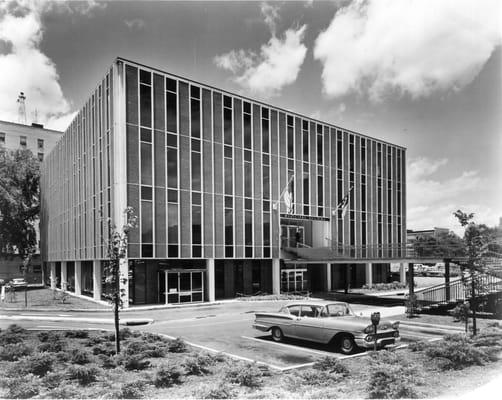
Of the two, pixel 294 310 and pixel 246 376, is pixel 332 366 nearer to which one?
Answer: pixel 246 376

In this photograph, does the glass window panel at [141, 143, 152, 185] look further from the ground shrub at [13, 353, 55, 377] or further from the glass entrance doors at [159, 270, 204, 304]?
the ground shrub at [13, 353, 55, 377]

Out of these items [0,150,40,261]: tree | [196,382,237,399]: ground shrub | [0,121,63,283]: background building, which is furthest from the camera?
[0,121,63,283]: background building

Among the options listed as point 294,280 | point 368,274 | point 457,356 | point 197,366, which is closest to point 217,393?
point 197,366

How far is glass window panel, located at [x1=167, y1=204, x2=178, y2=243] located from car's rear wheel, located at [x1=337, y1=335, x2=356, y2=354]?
62.0 ft

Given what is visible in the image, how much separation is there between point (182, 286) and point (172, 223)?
4.90m

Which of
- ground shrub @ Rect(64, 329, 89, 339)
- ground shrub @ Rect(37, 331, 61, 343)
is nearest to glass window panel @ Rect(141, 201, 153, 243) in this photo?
ground shrub @ Rect(64, 329, 89, 339)

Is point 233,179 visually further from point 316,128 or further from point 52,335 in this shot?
point 52,335

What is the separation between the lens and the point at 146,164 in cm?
2942

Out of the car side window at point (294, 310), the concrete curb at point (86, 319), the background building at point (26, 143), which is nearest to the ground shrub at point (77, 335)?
the concrete curb at point (86, 319)

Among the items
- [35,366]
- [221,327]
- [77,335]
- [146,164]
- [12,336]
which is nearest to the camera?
[35,366]

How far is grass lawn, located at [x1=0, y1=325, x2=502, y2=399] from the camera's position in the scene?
8.69m

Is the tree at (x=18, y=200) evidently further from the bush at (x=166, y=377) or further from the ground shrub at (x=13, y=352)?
the bush at (x=166, y=377)

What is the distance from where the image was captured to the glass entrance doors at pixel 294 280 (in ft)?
126

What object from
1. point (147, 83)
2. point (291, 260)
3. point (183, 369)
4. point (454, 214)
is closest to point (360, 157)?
point (291, 260)
